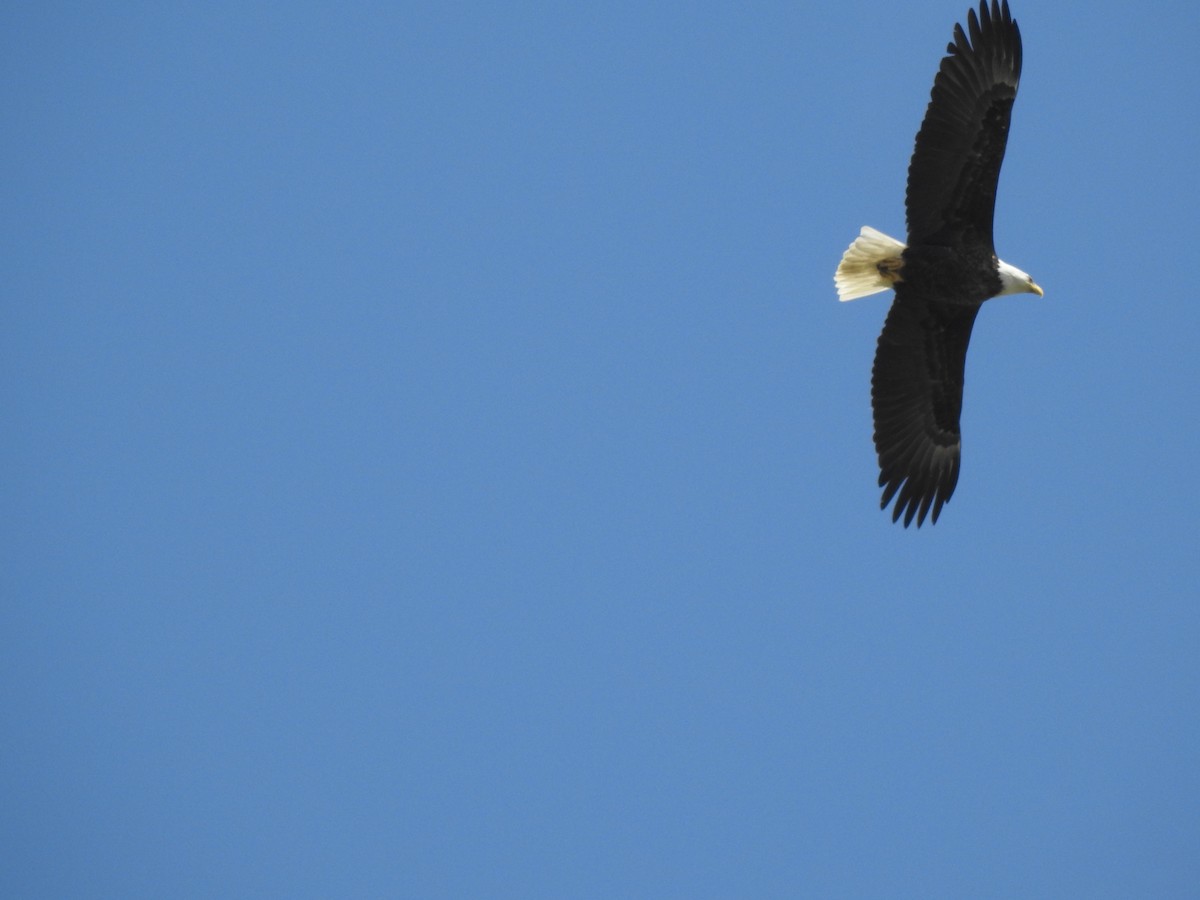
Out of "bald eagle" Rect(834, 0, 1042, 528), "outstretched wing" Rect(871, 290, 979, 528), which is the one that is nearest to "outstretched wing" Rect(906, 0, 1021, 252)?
"bald eagle" Rect(834, 0, 1042, 528)

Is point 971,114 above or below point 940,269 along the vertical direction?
above

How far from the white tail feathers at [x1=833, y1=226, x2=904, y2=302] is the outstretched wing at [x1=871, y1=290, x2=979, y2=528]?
0.19 metres

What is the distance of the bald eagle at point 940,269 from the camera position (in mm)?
8070

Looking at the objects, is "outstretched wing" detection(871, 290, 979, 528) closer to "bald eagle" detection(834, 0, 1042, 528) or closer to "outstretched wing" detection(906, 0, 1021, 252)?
"bald eagle" detection(834, 0, 1042, 528)

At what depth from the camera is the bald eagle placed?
8070mm

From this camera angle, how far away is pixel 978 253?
8352 mm

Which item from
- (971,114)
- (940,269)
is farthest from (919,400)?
(971,114)

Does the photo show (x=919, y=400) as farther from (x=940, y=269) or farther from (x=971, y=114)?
(x=971, y=114)

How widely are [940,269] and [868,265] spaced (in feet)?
1.73

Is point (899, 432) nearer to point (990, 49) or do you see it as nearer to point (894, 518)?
point (894, 518)

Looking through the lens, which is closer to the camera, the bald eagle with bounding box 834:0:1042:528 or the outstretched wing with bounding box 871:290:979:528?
the bald eagle with bounding box 834:0:1042:528

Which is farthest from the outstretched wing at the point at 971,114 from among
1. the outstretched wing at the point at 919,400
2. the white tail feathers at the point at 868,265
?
the outstretched wing at the point at 919,400

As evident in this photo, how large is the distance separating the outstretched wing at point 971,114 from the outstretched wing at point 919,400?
0.90 metres

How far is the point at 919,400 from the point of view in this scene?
356 inches
